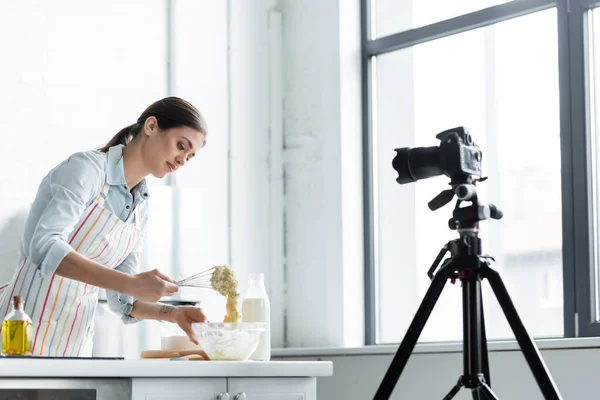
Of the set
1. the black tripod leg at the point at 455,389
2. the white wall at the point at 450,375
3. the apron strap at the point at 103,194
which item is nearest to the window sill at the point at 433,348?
the white wall at the point at 450,375

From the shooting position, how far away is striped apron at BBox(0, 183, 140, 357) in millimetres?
2344

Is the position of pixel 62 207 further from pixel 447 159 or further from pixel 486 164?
pixel 486 164

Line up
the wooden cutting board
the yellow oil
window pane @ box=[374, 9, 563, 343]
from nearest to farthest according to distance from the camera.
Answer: the yellow oil → the wooden cutting board → window pane @ box=[374, 9, 563, 343]

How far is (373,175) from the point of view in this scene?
3.75 m

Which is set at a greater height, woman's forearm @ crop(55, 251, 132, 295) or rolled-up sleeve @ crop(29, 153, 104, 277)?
rolled-up sleeve @ crop(29, 153, 104, 277)

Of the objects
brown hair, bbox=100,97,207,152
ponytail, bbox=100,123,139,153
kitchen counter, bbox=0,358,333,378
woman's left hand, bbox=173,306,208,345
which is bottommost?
kitchen counter, bbox=0,358,333,378

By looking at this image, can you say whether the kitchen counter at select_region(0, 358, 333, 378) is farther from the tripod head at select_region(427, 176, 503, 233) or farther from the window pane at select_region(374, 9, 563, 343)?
the window pane at select_region(374, 9, 563, 343)

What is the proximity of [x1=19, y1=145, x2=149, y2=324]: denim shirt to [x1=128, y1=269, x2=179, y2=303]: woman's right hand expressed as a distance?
0.56 ft

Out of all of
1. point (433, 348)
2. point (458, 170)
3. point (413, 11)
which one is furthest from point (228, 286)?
point (413, 11)

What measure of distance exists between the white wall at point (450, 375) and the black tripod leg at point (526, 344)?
2.80ft

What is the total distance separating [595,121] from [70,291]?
1.72 m

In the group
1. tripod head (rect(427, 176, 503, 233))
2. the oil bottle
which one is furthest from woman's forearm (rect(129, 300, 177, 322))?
tripod head (rect(427, 176, 503, 233))

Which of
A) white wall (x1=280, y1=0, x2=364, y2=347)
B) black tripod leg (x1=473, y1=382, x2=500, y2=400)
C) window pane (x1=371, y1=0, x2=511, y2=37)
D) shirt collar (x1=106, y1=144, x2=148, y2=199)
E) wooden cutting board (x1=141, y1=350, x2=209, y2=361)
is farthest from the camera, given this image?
white wall (x1=280, y1=0, x2=364, y2=347)

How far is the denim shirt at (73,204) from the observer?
83.1 inches
